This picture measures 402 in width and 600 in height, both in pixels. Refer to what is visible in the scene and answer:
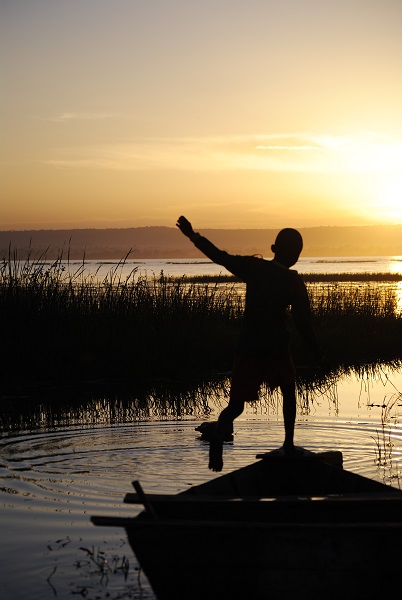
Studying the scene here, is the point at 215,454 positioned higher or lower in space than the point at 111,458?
higher

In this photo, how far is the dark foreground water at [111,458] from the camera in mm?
5977

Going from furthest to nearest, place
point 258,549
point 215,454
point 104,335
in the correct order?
point 104,335 < point 215,454 < point 258,549

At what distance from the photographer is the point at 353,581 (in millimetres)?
4836

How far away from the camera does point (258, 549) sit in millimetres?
4719

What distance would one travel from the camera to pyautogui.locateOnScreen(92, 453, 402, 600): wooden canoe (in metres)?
4.66

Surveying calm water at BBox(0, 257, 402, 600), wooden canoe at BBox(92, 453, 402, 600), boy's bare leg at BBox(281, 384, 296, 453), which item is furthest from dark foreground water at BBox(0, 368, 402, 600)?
boy's bare leg at BBox(281, 384, 296, 453)

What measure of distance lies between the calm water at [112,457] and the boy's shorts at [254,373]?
135 cm

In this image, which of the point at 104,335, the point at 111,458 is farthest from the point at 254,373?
the point at 104,335

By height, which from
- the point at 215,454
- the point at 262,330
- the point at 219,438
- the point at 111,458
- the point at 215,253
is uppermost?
the point at 215,253

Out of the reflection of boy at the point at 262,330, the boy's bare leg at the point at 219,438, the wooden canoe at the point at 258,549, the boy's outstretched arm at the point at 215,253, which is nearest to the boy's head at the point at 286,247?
the reflection of boy at the point at 262,330

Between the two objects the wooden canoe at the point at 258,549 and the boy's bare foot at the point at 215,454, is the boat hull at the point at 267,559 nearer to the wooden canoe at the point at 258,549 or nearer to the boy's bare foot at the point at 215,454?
the wooden canoe at the point at 258,549

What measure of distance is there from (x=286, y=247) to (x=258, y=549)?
318 cm

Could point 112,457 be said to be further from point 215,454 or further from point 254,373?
point 254,373

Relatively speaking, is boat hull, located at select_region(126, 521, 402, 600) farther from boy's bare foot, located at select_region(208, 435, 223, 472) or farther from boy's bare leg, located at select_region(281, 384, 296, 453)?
boy's bare leg, located at select_region(281, 384, 296, 453)
